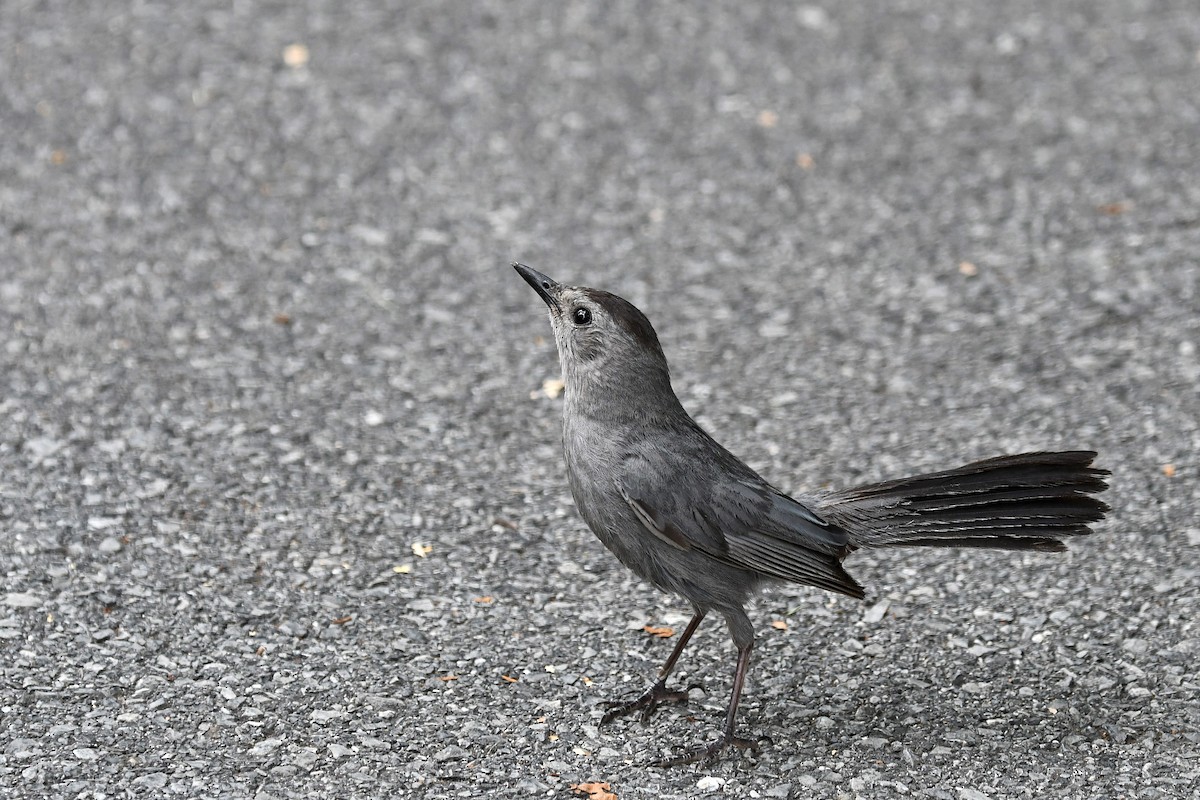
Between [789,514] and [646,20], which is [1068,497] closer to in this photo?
[789,514]

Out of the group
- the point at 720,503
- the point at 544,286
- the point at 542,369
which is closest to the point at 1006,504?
the point at 720,503

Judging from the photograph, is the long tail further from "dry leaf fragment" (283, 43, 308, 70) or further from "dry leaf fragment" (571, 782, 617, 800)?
"dry leaf fragment" (283, 43, 308, 70)

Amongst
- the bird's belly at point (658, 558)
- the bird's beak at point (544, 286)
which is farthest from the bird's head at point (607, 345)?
the bird's belly at point (658, 558)

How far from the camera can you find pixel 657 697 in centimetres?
471

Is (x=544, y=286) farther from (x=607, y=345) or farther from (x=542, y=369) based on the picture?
(x=542, y=369)

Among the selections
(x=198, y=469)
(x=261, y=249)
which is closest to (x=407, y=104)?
(x=261, y=249)

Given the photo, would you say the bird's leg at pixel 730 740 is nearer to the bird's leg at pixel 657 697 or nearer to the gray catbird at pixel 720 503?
the gray catbird at pixel 720 503

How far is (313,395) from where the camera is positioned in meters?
6.53

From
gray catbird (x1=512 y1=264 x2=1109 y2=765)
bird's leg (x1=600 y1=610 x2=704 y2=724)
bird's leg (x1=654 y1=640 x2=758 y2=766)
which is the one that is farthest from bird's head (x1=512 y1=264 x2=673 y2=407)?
bird's leg (x1=654 y1=640 x2=758 y2=766)

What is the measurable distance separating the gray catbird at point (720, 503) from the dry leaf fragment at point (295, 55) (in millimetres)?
5025

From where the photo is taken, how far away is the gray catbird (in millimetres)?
4426

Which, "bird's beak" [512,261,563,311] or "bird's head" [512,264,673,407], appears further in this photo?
"bird's beak" [512,261,563,311]

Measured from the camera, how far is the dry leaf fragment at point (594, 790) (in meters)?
4.26

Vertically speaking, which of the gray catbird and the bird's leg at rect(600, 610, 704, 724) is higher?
the gray catbird
